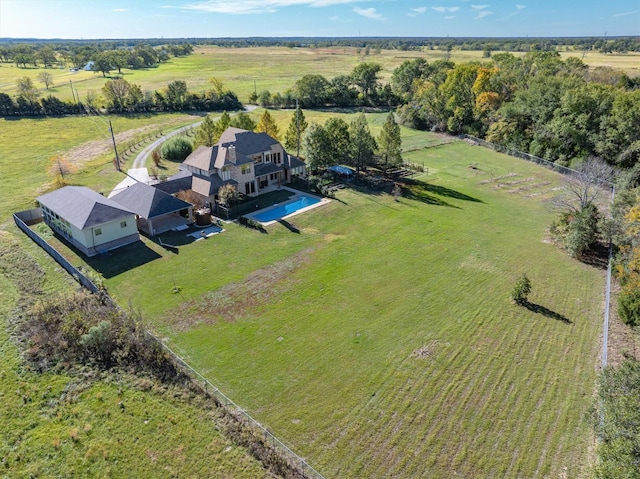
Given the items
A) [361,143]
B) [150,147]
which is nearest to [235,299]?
[361,143]

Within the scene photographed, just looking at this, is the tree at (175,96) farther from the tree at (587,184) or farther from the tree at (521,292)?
the tree at (521,292)

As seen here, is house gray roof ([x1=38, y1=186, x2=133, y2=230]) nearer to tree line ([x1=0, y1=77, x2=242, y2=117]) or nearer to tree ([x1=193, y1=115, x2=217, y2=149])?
tree ([x1=193, y1=115, x2=217, y2=149])

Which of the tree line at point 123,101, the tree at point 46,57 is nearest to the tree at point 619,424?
the tree line at point 123,101

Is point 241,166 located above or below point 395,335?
above

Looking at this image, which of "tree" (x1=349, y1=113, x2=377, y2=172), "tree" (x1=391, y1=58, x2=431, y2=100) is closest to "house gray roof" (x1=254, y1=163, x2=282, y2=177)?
"tree" (x1=349, y1=113, x2=377, y2=172)

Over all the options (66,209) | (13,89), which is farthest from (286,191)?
(13,89)

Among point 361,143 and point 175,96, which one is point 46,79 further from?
point 361,143
